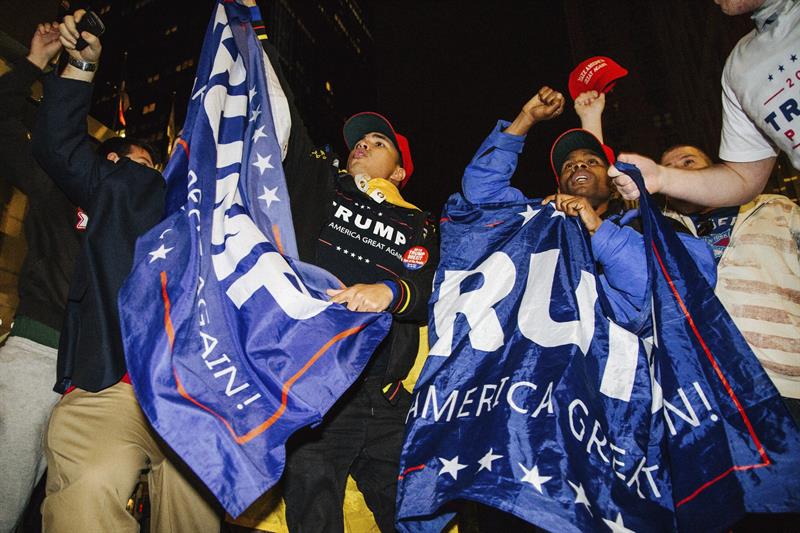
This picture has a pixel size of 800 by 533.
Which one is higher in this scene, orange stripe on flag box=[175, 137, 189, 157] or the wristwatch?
the wristwatch

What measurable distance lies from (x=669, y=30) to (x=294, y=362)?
20.3m

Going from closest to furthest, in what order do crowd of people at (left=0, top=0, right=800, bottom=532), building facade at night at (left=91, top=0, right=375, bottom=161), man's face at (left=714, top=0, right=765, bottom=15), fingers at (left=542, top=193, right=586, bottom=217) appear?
1. crowd of people at (left=0, top=0, right=800, bottom=532)
2. man's face at (left=714, top=0, right=765, bottom=15)
3. fingers at (left=542, top=193, right=586, bottom=217)
4. building facade at night at (left=91, top=0, right=375, bottom=161)

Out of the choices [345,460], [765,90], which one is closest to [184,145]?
[345,460]

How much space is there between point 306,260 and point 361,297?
496 millimetres

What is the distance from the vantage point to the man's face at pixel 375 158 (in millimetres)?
2850

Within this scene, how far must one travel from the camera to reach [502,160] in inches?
104

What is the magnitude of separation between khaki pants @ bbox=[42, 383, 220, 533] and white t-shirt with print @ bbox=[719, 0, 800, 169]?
8.74 ft

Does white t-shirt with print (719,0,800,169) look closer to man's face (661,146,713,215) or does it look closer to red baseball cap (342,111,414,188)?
man's face (661,146,713,215)

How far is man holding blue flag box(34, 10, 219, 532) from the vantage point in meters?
1.68

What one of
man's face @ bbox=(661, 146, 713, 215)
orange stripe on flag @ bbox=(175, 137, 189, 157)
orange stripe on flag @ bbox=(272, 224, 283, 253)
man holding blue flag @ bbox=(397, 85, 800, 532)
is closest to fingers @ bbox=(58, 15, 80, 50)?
orange stripe on flag @ bbox=(175, 137, 189, 157)

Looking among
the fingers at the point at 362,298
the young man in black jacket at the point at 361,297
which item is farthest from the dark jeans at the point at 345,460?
the fingers at the point at 362,298

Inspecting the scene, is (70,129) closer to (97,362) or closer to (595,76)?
(97,362)

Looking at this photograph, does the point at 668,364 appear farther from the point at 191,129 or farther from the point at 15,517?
the point at 15,517

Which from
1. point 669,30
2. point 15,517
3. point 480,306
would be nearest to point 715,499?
point 480,306
